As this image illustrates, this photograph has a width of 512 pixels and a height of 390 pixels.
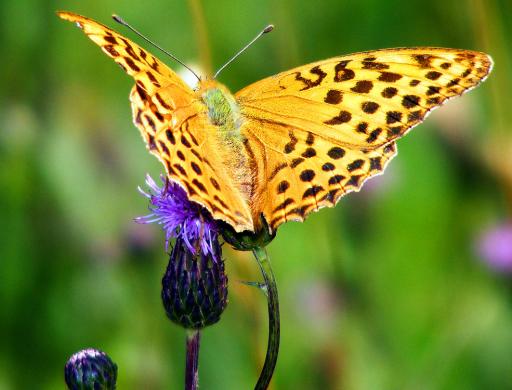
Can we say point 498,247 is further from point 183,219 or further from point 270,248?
point 183,219

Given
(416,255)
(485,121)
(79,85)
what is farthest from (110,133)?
(485,121)

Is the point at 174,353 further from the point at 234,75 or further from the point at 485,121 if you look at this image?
the point at 485,121

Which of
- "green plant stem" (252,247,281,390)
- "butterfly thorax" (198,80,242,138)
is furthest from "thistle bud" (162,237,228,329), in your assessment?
"butterfly thorax" (198,80,242,138)

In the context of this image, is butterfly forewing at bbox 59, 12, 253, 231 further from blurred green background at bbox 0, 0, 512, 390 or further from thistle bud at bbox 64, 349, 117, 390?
blurred green background at bbox 0, 0, 512, 390

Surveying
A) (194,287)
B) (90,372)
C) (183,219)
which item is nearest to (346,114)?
(183,219)

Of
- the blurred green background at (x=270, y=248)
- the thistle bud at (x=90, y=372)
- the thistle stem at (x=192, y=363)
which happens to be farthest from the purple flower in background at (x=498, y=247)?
the thistle bud at (x=90, y=372)

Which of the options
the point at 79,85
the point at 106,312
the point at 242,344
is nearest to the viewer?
the point at 242,344
